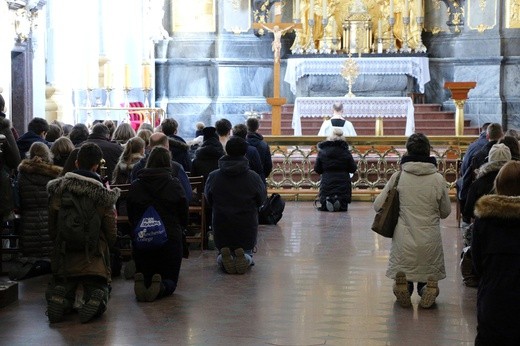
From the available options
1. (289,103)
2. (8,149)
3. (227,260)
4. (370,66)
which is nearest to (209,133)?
(227,260)

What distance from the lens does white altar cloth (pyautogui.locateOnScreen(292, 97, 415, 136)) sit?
2706cm

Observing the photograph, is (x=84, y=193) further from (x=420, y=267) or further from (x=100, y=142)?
(x=100, y=142)

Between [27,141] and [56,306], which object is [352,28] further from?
[56,306]

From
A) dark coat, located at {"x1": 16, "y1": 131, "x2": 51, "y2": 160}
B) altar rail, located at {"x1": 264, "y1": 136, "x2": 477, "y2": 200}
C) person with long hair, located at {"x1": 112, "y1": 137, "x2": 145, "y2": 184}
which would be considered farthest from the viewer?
altar rail, located at {"x1": 264, "y1": 136, "x2": 477, "y2": 200}

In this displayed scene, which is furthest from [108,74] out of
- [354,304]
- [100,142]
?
[354,304]

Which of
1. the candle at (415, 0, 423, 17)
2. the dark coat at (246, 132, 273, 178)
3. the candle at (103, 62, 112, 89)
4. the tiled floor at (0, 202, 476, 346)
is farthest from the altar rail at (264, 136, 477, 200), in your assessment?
the candle at (415, 0, 423, 17)

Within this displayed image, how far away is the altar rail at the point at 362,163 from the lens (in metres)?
21.2

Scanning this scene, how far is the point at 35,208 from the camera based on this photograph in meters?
12.0

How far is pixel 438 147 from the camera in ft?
75.5

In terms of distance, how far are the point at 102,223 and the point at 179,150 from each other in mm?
4774

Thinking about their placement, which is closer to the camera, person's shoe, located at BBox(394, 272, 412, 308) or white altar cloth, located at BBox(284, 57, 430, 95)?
person's shoe, located at BBox(394, 272, 412, 308)

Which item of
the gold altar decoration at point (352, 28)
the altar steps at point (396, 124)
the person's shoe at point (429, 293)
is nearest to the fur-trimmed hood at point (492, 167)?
the person's shoe at point (429, 293)

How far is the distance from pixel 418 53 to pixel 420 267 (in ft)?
64.5

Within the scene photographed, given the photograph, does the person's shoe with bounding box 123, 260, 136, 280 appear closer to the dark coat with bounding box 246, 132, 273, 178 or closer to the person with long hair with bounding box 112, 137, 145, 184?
the person with long hair with bounding box 112, 137, 145, 184
